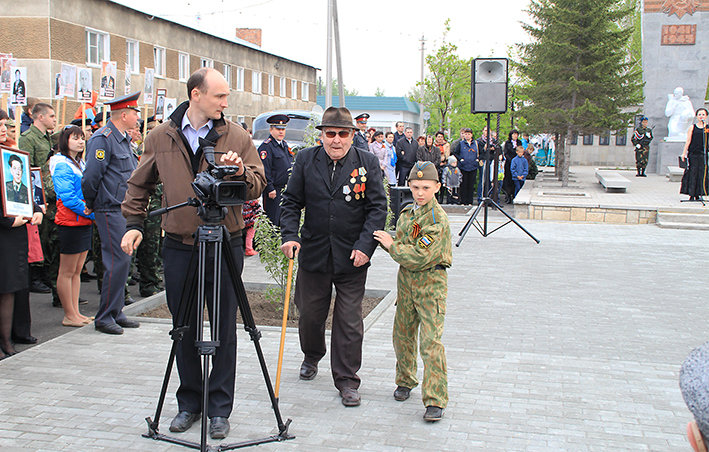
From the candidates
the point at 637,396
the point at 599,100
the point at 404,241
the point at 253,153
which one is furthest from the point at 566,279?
the point at 599,100

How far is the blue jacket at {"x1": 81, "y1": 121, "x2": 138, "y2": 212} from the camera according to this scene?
263 inches

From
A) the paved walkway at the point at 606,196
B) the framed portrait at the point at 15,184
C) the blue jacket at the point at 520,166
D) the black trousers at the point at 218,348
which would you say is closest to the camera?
the black trousers at the point at 218,348

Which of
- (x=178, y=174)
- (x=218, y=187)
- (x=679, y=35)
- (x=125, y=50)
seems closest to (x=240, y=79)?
(x=125, y=50)

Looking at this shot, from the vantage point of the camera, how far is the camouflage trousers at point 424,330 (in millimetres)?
4742

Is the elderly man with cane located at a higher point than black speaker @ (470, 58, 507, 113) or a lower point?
lower

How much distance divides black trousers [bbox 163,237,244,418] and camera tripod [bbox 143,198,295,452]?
0.17 meters

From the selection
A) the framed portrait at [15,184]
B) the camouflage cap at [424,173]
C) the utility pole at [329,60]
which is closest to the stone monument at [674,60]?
the utility pole at [329,60]

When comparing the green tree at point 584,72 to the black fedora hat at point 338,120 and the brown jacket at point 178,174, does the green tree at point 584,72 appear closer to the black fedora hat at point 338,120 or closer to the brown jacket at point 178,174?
the black fedora hat at point 338,120

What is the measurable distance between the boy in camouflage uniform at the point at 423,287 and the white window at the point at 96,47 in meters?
26.9

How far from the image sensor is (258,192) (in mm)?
4371

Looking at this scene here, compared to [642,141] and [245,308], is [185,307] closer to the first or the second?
[245,308]

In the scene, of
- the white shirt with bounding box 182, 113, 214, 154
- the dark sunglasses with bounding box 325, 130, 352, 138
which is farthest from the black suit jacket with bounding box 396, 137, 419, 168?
the white shirt with bounding box 182, 113, 214, 154

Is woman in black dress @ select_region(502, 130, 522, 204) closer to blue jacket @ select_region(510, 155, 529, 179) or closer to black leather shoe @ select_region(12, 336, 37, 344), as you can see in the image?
blue jacket @ select_region(510, 155, 529, 179)

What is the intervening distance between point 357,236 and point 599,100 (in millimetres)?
18105
